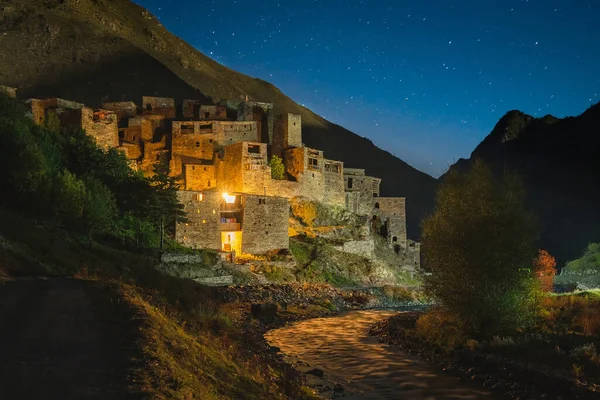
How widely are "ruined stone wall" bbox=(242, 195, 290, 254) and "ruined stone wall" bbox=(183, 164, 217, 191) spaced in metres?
8.87

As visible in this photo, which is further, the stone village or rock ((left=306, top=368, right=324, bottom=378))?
the stone village

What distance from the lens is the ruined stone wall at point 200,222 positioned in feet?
143

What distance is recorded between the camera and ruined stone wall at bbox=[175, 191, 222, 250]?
43.6 meters

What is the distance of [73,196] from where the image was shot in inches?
1240

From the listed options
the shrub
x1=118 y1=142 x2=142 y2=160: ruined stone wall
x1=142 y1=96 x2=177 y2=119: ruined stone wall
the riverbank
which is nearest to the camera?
the riverbank

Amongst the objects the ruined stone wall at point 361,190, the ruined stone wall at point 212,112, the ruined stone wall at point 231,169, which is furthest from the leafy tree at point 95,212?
the ruined stone wall at point 361,190

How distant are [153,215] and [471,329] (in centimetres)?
2765

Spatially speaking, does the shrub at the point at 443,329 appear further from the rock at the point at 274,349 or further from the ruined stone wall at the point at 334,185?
the ruined stone wall at the point at 334,185

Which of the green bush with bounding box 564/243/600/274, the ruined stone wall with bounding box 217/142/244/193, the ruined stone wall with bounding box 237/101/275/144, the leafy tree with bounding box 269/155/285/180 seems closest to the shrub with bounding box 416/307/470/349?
the ruined stone wall with bounding box 217/142/244/193

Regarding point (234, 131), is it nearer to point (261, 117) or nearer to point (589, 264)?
point (261, 117)

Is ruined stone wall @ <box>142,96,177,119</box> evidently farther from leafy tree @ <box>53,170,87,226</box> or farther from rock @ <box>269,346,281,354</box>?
rock @ <box>269,346,281,354</box>

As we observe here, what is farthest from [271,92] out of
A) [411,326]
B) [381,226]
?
[411,326]

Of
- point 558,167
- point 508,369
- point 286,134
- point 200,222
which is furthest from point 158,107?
point 558,167

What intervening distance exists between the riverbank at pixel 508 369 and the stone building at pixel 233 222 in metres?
24.6
